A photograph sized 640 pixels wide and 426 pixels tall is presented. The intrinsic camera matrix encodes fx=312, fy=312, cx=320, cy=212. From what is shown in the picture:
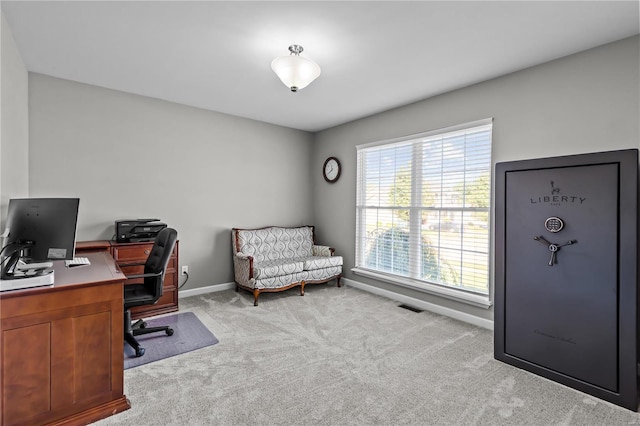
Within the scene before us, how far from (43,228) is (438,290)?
146 inches

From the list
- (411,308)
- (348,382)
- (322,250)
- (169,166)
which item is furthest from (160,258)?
(411,308)

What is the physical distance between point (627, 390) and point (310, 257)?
12.1 feet

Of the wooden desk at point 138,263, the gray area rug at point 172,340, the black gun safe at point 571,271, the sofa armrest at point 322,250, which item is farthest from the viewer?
the sofa armrest at point 322,250

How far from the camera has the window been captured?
3410mm

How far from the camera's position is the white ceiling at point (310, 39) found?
2121 mm

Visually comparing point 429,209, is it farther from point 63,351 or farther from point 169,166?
point 63,351

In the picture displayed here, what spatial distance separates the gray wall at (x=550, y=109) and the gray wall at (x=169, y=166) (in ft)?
6.52

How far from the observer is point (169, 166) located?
414cm

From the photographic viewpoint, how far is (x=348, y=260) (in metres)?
4.99

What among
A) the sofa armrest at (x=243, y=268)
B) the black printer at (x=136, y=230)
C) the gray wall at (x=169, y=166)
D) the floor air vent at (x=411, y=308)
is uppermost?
the gray wall at (x=169, y=166)

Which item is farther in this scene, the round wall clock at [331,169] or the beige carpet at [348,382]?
the round wall clock at [331,169]

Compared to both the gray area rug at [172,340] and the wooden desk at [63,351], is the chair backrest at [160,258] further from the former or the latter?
the wooden desk at [63,351]

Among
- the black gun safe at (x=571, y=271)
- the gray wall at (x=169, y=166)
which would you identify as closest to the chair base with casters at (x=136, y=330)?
the gray wall at (x=169, y=166)

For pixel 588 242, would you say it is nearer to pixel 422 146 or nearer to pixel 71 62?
pixel 422 146
